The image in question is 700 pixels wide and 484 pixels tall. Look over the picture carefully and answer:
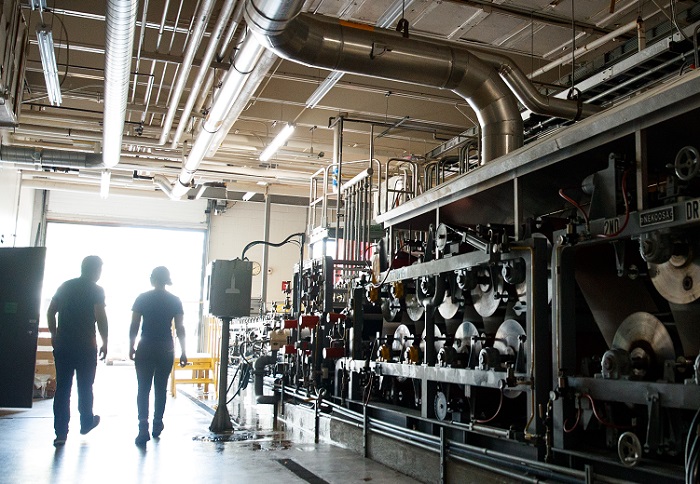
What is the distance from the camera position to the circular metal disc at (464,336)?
435 cm

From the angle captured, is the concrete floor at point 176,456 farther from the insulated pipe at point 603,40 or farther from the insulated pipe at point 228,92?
the insulated pipe at point 603,40

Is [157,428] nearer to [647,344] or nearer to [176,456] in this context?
[176,456]

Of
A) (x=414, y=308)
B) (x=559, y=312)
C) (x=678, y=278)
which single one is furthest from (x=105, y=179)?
(x=678, y=278)

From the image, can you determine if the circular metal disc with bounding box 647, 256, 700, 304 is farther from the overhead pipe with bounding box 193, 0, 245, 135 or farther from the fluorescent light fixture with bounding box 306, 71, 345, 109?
the fluorescent light fixture with bounding box 306, 71, 345, 109

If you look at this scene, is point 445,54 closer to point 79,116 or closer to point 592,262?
point 592,262

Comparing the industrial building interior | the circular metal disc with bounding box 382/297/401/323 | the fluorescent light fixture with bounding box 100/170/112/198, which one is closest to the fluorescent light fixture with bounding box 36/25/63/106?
the industrial building interior

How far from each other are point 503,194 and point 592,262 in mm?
1058

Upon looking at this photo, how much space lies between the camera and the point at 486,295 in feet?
13.6

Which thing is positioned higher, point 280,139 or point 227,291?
point 280,139

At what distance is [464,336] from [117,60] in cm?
390

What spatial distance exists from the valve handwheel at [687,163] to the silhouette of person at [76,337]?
15.2 feet

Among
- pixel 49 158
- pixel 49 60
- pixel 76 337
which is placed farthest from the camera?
pixel 49 158

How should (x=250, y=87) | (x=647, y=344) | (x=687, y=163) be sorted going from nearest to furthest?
(x=687, y=163), (x=647, y=344), (x=250, y=87)

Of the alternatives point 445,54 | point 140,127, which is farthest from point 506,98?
point 140,127
